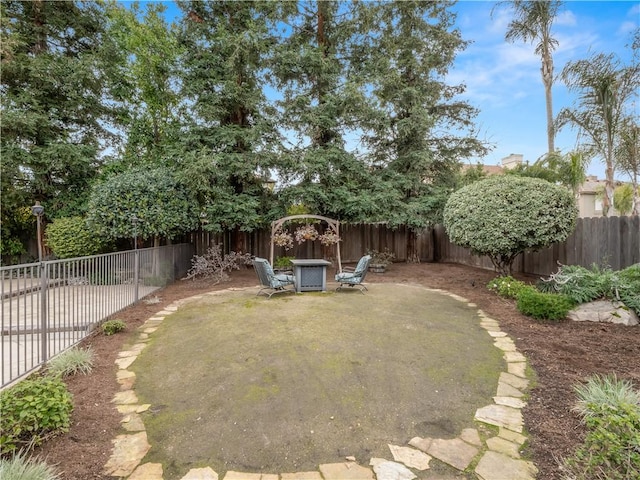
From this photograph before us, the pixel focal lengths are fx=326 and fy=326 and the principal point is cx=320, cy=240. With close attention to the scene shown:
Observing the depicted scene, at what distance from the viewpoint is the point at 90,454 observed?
2.25 m

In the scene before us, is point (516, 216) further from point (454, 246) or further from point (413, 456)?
point (413, 456)

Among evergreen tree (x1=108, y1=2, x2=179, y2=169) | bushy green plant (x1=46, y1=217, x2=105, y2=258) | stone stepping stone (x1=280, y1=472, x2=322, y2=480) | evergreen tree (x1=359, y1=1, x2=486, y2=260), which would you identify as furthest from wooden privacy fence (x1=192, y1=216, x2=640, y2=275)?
stone stepping stone (x1=280, y1=472, x2=322, y2=480)

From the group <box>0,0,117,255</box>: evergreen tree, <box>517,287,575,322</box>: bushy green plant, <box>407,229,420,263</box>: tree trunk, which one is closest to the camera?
<box>517,287,575,322</box>: bushy green plant

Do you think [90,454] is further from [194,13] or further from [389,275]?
[194,13]

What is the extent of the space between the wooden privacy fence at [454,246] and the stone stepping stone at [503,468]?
6355 mm

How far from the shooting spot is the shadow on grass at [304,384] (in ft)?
7.73

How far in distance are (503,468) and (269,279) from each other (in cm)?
520

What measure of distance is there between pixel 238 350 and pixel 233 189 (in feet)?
21.1

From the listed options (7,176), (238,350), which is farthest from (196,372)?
(7,176)

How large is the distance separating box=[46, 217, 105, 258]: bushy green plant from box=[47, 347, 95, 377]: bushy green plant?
20.6ft

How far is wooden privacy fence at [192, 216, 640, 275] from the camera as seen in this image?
21.6 ft

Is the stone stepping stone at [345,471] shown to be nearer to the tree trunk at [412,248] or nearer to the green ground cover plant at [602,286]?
the green ground cover plant at [602,286]

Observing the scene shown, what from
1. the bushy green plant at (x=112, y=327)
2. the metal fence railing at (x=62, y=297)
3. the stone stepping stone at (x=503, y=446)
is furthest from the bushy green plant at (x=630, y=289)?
the metal fence railing at (x=62, y=297)

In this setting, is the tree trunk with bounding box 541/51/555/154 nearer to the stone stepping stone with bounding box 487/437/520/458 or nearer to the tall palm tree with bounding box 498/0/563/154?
the tall palm tree with bounding box 498/0/563/154
